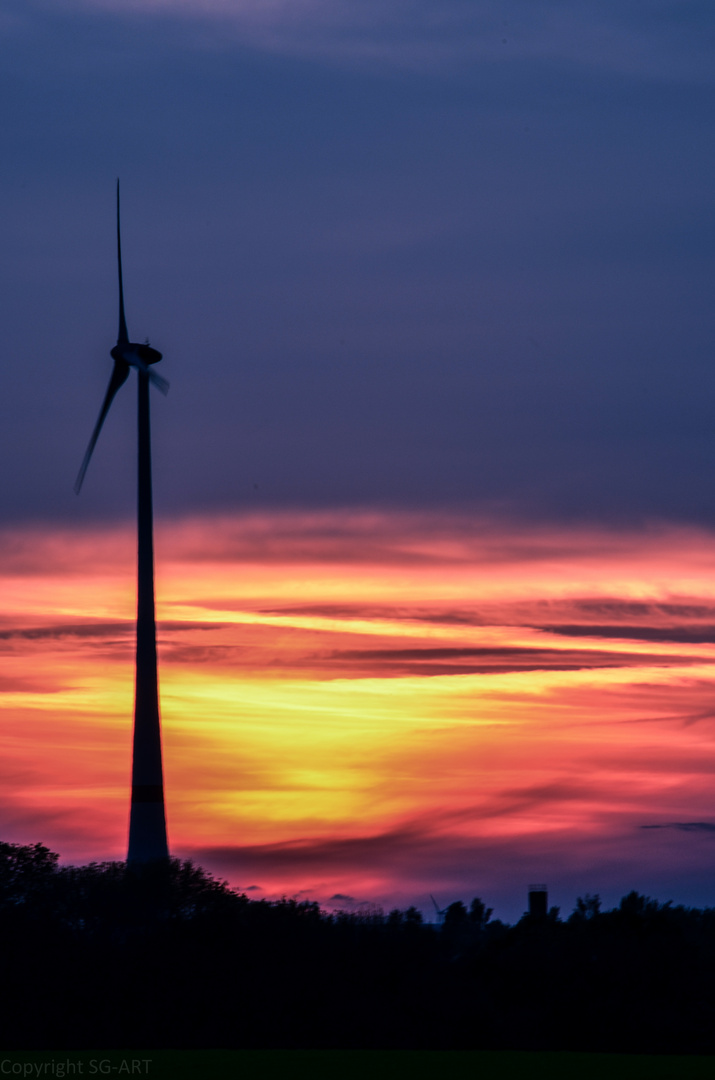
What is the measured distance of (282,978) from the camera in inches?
4023

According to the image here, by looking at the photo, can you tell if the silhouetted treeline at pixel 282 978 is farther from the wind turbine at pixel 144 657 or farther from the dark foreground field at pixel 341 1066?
the dark foreground field at pixel 341 1066

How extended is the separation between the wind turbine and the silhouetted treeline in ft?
10.7

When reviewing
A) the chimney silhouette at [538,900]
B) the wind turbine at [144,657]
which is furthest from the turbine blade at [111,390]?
the chimney silhouette at [538,900]

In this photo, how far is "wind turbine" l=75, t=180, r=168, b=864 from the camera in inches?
4124

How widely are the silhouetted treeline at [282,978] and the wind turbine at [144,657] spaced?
3.27 meters

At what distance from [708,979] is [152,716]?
47140mm

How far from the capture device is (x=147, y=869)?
109 meters

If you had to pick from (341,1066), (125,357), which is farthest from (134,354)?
(341,1066)

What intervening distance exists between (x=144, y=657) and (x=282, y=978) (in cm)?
2463

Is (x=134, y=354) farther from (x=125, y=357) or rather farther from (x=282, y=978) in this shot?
(x=282, y=978)

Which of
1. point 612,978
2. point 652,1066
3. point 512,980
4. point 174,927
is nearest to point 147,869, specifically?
point 174,927

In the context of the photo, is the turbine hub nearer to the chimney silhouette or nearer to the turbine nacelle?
the turbine nacelle

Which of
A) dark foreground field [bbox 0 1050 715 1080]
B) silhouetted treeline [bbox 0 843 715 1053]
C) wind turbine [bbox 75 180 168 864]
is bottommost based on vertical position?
dark foreground field [bbox 0 1050 715 1080]

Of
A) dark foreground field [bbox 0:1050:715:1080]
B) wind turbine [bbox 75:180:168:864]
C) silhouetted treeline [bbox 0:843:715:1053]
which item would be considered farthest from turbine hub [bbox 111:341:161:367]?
dark foreground field [bbox 0:1050:715:1080]
